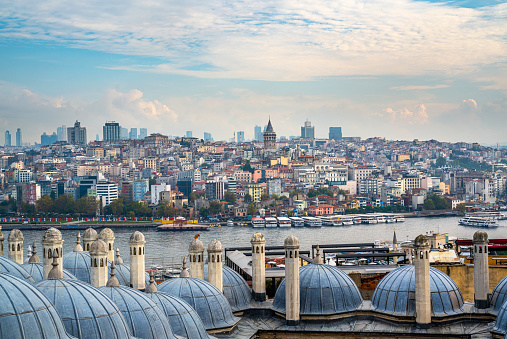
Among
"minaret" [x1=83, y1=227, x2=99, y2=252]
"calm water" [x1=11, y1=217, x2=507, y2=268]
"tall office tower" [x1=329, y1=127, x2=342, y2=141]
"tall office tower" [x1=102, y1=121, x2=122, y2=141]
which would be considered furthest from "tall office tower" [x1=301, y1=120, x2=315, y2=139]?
"minaret" [x1=83, y1=227, x2=99, y2=252]

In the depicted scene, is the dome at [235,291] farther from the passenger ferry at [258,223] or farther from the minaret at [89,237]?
the passenger ferry at [258,223]

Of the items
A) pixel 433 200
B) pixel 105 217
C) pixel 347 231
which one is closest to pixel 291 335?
pixel 347 231

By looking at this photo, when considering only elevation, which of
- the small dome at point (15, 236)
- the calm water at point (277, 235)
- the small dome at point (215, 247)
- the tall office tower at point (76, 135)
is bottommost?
the calm water at point (277, 235)

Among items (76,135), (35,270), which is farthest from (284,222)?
(76,135)

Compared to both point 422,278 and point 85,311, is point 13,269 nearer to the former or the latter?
point 85,311

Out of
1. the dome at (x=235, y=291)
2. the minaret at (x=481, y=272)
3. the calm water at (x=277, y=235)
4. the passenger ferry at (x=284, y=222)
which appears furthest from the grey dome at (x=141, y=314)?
the passenger ferry at (x=284, y=222)
